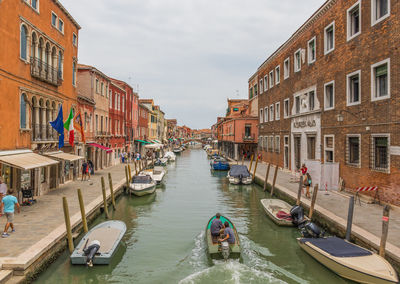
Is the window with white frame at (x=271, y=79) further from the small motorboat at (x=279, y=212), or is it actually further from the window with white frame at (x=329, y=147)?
the small motorboat at (x=279, y=212)

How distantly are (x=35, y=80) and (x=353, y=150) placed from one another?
16772 millimetres

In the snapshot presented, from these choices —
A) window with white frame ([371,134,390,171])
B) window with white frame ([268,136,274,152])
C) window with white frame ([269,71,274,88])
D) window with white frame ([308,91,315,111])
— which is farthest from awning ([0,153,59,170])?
window with white frame ([269,71,274,88])

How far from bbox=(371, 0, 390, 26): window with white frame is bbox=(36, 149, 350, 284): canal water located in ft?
33.2

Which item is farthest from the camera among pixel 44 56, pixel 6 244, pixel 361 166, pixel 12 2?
pixel 44 56

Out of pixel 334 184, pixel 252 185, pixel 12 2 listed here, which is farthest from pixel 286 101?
pixel 12 2

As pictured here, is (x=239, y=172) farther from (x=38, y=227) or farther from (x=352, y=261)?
(x=352, y=261)

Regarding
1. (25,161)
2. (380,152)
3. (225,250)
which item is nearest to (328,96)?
(380,152)

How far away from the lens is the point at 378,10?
46.5 feet

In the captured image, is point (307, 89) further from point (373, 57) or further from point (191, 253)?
point (191, 253)

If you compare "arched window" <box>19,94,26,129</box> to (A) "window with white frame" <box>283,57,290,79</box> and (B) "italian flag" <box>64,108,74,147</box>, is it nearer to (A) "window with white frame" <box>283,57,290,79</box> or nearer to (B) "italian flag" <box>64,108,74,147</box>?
(B) "italian flag" <box>64,108,74,147</box>

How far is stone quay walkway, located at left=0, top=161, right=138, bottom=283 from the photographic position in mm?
8016

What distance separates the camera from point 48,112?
17.8 m

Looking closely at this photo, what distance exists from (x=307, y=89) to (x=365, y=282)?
1699cm

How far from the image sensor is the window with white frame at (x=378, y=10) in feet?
45.3
